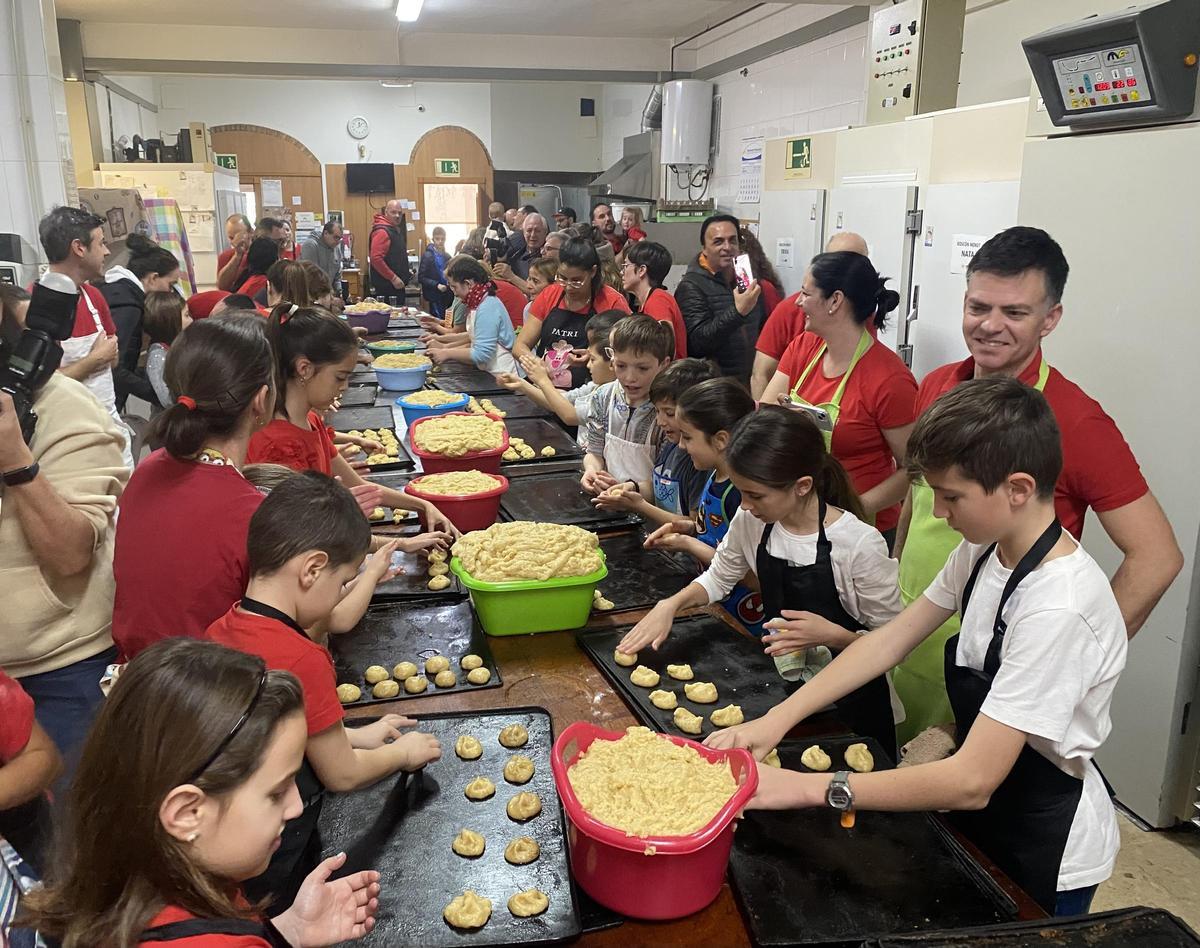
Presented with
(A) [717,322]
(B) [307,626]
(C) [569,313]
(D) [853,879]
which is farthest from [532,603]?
(A) [717,322]

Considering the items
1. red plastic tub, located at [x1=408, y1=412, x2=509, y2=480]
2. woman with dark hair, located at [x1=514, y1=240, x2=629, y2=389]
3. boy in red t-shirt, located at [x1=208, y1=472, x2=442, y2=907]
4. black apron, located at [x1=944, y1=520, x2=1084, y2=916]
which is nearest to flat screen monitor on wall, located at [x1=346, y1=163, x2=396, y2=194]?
woman with dark hair, located at [x1=514, y1=240, x2=629, y2=389]

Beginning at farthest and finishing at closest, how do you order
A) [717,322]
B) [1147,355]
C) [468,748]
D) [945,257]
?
[717,322] < [945,257] < [1147,355] < [468,748]

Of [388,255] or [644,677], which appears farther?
[388,255]

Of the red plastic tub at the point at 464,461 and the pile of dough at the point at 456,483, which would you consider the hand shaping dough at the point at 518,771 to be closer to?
the pile of dough at the point at 456,483

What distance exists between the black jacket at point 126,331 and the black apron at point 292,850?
11.3 feet

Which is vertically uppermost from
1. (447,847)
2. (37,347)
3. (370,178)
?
(370,178)

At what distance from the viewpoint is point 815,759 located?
1562mm

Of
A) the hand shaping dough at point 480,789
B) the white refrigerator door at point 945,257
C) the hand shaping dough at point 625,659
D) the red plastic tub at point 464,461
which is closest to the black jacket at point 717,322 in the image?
the white refrigerator door at point 945,257

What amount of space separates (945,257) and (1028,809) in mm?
2787

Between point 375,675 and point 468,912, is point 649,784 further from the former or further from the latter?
point 375,675

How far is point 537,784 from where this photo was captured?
151 centimetres

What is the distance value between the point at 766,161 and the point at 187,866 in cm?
533

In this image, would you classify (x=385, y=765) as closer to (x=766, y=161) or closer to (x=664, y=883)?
(x=664, y=883)

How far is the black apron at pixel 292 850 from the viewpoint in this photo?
128cm
